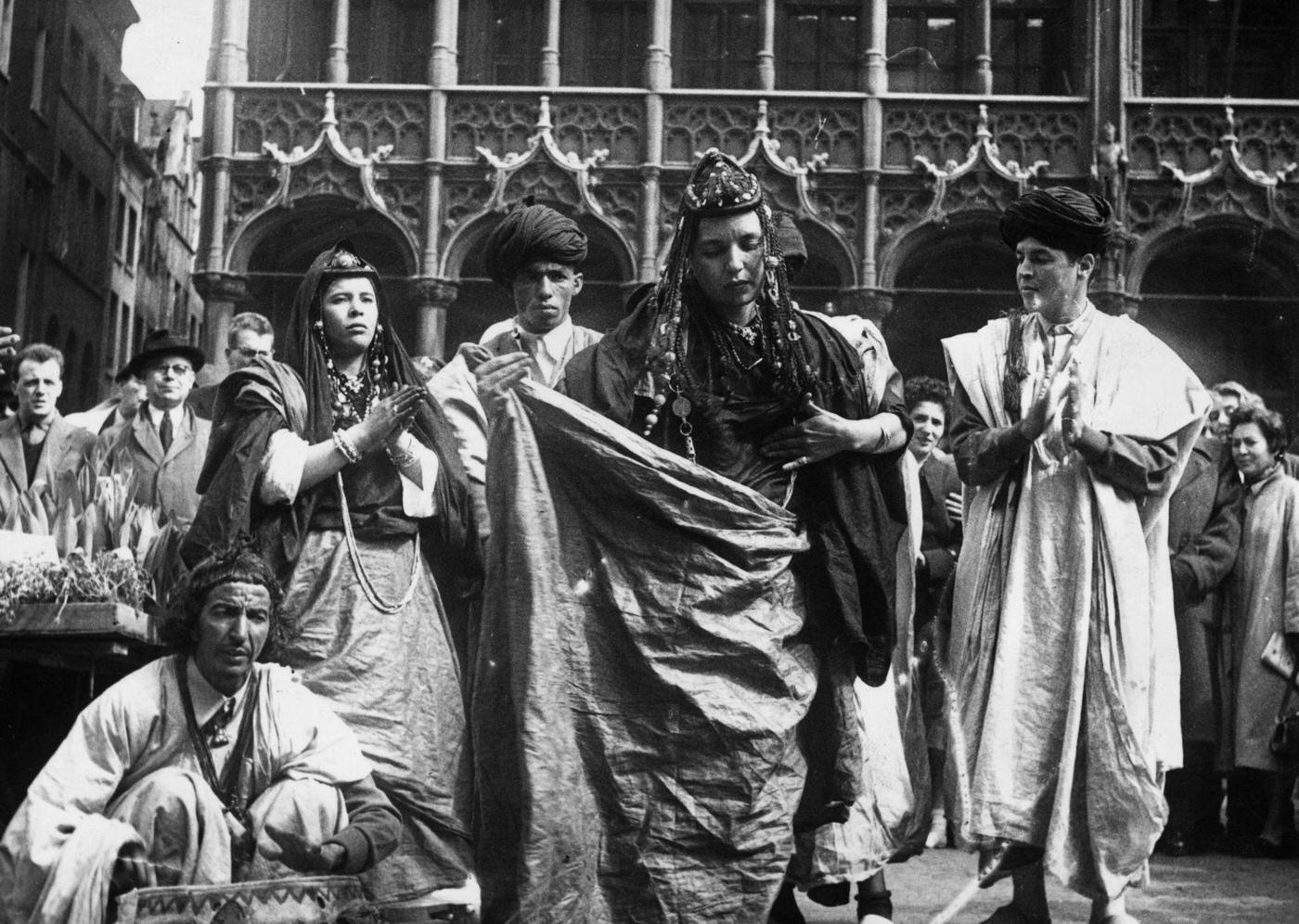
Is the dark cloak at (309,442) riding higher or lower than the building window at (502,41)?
lower

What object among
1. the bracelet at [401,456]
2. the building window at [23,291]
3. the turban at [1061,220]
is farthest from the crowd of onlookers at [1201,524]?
the building window at [23,291]

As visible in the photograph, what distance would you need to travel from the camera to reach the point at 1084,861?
548 centimetres

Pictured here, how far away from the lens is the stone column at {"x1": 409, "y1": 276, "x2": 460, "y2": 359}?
23.7m

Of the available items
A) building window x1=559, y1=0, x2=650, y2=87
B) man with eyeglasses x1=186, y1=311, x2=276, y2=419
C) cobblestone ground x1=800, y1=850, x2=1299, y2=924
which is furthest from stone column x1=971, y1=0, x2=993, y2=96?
cobblestone ground x1=800, y1=850, x2=1299, y2=924

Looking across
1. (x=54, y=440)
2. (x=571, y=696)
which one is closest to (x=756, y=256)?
(x=571, y=696)

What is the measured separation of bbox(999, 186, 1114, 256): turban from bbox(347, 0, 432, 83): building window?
66.9 ft

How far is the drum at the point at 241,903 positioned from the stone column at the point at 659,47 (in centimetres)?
2072

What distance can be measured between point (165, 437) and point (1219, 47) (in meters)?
21.5

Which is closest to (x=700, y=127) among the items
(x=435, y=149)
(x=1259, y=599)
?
(x=435, y=149)

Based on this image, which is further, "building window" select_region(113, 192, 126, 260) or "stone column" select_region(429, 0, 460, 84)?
"building window" select_region(113, 192, 126, 260)

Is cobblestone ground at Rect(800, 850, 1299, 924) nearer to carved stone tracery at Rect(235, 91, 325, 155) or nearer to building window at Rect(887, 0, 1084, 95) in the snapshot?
carved stone tracery at Rect(235, 91, 325, 155)

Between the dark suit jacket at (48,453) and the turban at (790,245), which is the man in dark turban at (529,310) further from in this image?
the dark suit jacket at (48,453)

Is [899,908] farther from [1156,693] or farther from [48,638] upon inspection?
[48,638]

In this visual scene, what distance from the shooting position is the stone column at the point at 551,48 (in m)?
24.2
